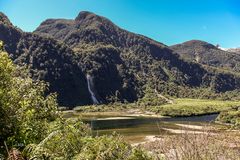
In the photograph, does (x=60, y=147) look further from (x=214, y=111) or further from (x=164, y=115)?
(x=214, y=111)

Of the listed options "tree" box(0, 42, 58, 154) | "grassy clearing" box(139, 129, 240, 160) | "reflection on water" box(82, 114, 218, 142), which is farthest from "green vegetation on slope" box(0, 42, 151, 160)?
"reflection on water" box(82, 114, 218, 142)

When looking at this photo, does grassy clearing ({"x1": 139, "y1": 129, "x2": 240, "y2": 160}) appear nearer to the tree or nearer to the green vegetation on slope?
the green vegetation on slope

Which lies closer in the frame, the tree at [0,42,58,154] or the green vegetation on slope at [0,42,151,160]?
the green vegetation on slope at [0,42,151,160]

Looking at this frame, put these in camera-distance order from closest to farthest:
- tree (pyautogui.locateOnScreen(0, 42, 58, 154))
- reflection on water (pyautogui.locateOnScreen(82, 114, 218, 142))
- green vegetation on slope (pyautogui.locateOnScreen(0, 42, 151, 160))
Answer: green vegetation on slope (pyautogui.locateOnScreen(0, 42, 151, 160))
tree (pyautogui.locateOnScreen(0, 42, 58, 154))
reflection on water (pyautogui.locateOnScreen(82, 114, 218, 142))

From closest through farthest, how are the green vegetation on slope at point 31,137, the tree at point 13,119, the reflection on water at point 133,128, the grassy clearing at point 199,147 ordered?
1. the grassy clearing at point 199,147
2. the green vegetation on slope at point 31,137
3. the tree at point 13,119
4. the reflection on water at point 133,128

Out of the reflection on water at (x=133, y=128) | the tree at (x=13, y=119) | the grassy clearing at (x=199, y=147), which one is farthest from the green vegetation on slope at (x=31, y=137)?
the reflection on water at (x=133, y=128)

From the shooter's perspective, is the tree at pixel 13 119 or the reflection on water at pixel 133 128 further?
the reflection on water at pixel 133 128

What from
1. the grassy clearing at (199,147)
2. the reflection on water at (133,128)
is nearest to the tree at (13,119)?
the grassy clearing at (199,147)

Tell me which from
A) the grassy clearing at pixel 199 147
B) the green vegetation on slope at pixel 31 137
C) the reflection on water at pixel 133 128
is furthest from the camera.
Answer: the reflection on water at pixel 133 128

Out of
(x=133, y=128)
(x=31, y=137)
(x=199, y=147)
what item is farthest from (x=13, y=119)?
(x=133, y=128)

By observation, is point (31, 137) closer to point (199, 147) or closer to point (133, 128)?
point (199, 147)

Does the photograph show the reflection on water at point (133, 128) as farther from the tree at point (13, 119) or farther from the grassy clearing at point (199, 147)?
the grassy clearing at point (199, 147)

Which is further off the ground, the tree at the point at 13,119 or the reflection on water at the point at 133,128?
the tree at the point at 13,119

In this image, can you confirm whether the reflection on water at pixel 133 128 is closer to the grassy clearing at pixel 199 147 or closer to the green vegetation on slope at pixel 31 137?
the green vegetation on slope at pixel 31 137
